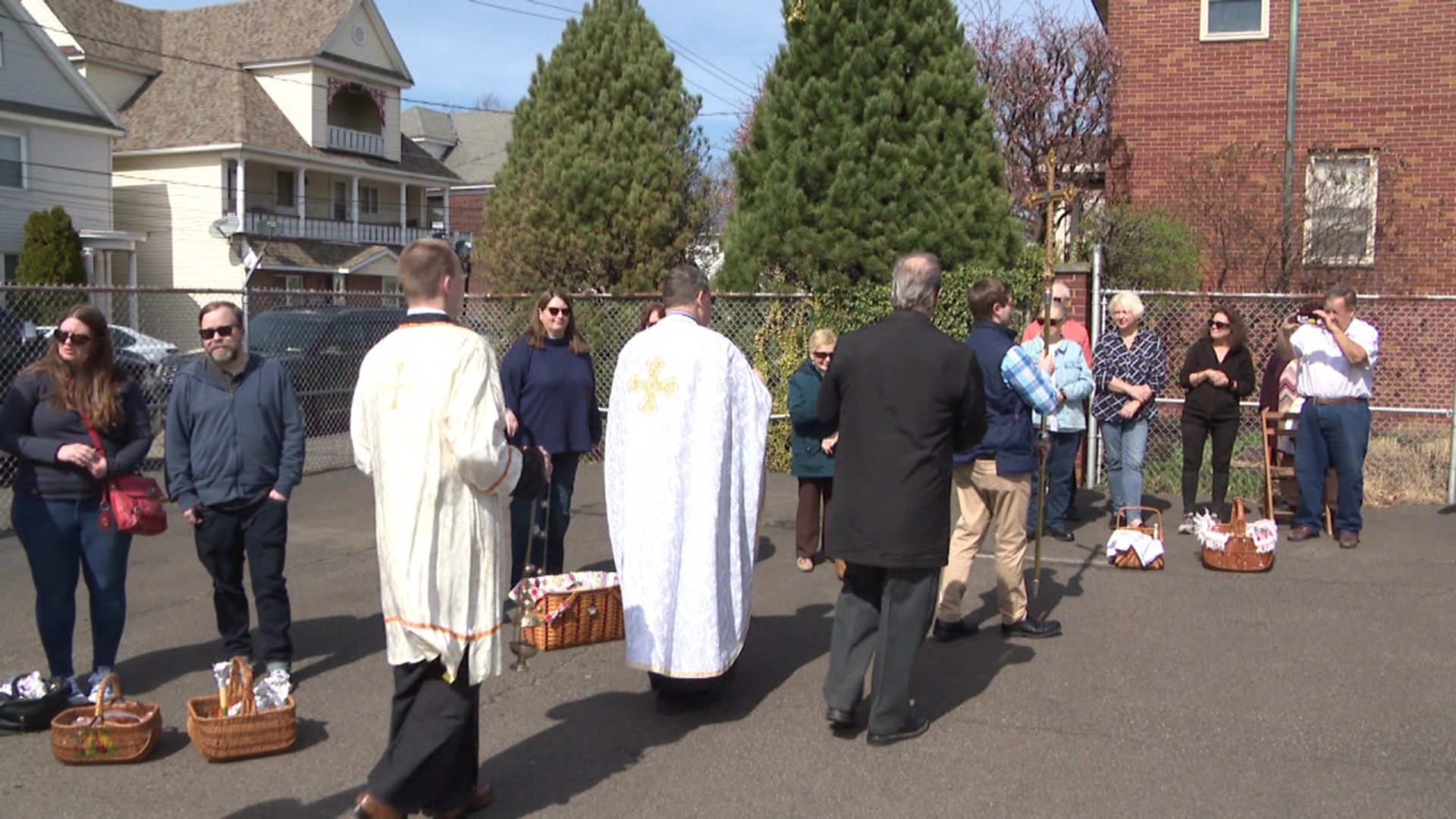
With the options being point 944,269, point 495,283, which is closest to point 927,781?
point 944,269

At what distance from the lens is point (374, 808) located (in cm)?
430

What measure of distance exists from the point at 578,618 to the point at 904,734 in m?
2.02

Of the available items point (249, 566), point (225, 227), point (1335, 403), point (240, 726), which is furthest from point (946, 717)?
point (225, 227)

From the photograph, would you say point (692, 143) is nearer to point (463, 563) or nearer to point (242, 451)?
point (242, 451)

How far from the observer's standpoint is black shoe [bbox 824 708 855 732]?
5.41m

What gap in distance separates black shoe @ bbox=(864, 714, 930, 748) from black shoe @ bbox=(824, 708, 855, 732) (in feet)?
0.31

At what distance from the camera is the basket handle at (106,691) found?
513 centimetres

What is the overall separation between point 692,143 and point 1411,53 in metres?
9.29

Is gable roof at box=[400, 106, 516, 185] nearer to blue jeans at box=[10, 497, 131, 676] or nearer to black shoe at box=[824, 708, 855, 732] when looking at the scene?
blue jeans at box=[10, 497, 131, 676]

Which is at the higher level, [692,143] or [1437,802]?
[692,143]

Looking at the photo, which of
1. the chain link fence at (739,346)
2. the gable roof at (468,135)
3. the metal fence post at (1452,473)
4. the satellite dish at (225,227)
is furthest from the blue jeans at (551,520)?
the gable roof at (468,135)

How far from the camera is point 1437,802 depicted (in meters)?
4.70

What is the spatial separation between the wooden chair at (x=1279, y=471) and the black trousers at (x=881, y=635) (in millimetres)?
5560

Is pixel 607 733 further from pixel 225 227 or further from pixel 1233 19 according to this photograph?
pixel 225 227
